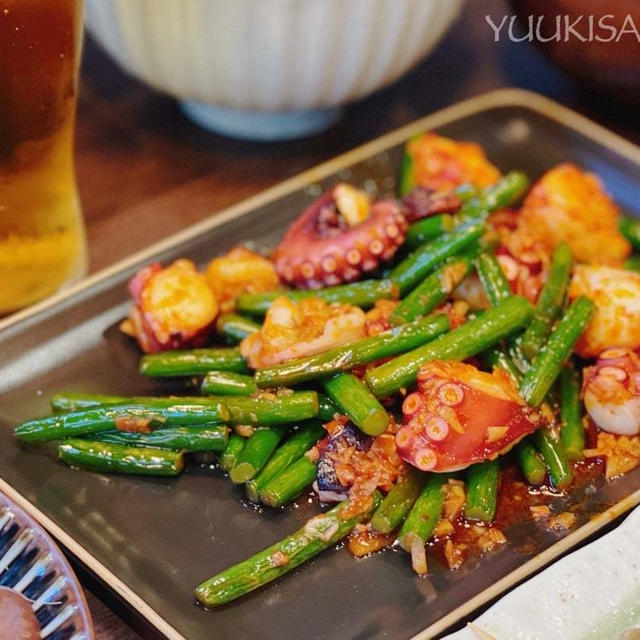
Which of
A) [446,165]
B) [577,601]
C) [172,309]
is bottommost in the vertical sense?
[577,601]

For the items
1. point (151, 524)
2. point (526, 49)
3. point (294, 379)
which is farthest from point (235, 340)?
point (526, 49)

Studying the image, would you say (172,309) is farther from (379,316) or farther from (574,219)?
(574,219)

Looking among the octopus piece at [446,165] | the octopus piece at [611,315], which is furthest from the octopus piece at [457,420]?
the octopus piece at [446,165]

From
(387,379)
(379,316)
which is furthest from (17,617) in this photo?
(379,316)

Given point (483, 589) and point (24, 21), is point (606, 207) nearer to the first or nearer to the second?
point (483, 589)

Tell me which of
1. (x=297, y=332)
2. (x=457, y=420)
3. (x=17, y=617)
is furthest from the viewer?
(x=297, y=332)

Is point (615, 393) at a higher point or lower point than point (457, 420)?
lower
